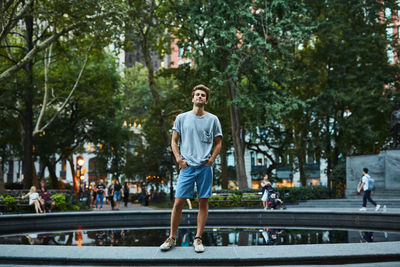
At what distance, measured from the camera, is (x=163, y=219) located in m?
11.9

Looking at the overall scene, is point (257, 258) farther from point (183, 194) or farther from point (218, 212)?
point (218, 212)

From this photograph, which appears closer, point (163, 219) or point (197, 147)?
point (197, 147)

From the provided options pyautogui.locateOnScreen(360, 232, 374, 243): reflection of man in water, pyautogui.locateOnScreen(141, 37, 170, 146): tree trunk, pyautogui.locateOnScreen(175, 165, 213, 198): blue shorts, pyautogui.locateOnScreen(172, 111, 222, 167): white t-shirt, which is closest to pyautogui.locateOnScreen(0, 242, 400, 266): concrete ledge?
pyautogui.locateOnScreen(175, 165, 213, 198): blue shorts

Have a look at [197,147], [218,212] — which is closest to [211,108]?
[218,212]

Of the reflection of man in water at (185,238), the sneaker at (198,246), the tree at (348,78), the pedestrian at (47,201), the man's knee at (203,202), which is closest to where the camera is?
the sneaker at (198,246)

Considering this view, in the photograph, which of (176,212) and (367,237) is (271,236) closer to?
(367,237)

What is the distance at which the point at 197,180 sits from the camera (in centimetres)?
580

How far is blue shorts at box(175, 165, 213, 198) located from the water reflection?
1991 millimetres

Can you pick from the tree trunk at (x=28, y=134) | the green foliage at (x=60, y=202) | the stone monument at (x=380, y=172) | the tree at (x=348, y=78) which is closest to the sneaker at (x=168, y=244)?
the green foliage at (x=60, y=202)

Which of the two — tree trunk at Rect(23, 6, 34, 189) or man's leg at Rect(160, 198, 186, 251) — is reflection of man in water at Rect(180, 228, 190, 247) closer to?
man's leg at Rect(160, 198, 186, 251)

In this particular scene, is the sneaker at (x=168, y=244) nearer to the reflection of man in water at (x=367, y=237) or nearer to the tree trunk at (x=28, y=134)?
the reflection of man in water at (x=367, y=237)

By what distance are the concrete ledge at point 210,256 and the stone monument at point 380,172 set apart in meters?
19.7

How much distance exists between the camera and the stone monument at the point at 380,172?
23594 millimetres

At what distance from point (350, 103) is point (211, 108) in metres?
10.1
